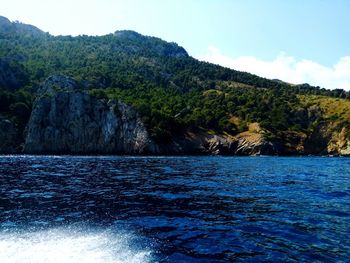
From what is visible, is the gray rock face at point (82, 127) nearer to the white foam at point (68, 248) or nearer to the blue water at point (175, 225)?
the blue water at point (175, 225)

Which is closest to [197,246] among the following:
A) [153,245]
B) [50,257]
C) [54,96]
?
[153,245]

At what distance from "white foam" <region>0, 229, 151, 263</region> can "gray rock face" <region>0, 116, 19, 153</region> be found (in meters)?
128

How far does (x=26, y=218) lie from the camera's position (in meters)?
23.2

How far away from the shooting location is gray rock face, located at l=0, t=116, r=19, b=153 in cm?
13488

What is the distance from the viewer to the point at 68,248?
53.8 ft

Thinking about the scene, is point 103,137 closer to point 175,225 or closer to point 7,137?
point 7,137

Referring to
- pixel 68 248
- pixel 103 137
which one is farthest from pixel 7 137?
pixel 68 248

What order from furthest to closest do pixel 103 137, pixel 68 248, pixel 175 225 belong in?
1. pixel 103 137
2. pixel 175 225
3. pixel 68 248

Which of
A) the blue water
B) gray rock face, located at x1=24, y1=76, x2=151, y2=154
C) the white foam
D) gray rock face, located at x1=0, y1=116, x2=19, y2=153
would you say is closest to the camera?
the white foam

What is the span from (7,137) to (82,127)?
2749cm

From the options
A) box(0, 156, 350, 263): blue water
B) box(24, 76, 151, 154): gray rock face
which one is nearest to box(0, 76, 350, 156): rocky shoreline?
Answer: box(24, 76, 151, 154): gray rock face

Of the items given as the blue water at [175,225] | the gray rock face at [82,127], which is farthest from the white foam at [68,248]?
the gray rock face at [82,127]

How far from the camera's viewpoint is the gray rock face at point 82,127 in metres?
138

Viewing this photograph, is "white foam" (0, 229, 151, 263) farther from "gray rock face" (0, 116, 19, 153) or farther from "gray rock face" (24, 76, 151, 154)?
"gray rock face" (0, 116, 19, 153)
